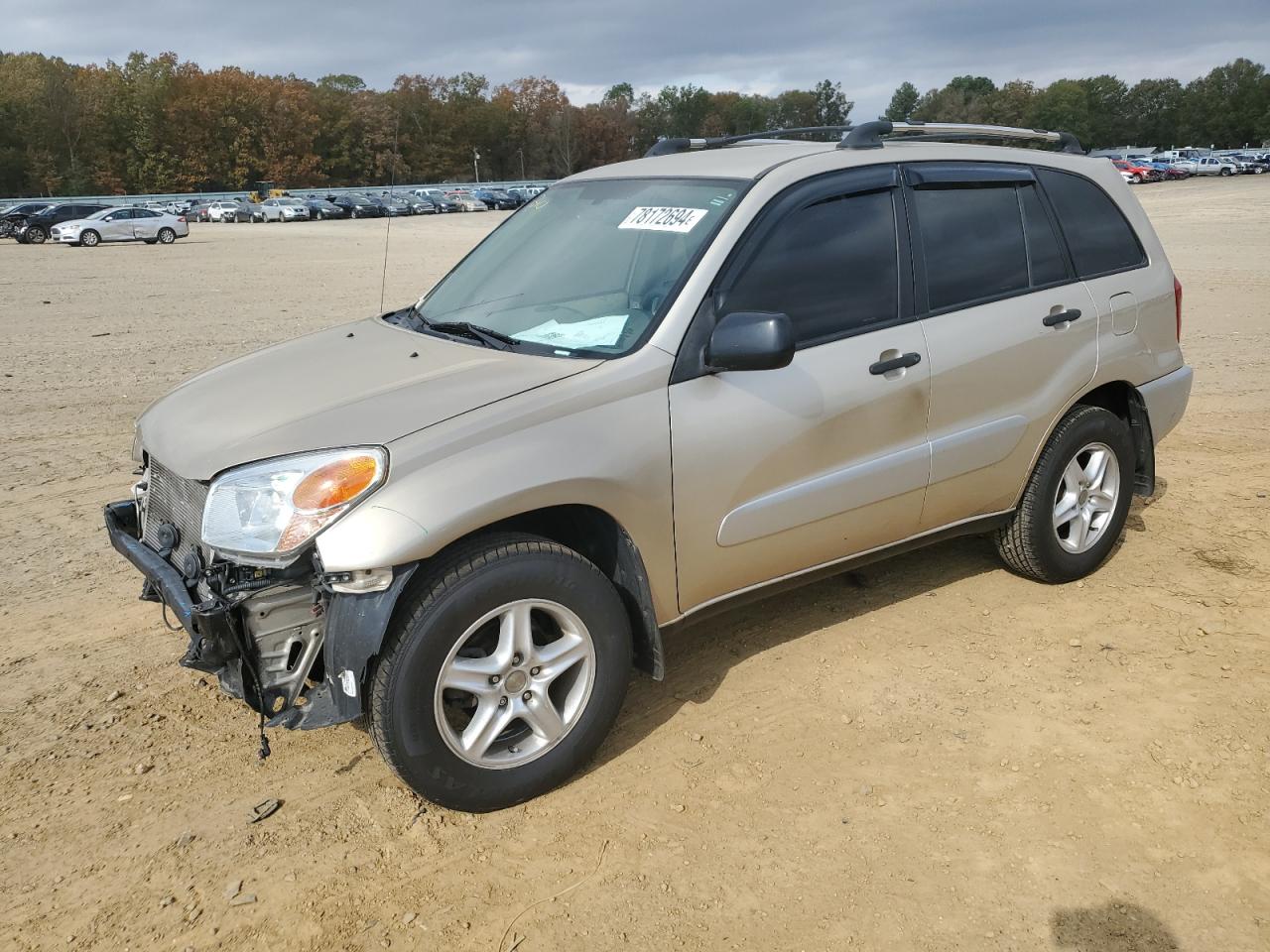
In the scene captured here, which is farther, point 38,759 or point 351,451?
point 38,759

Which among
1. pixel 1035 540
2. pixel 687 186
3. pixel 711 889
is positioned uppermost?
pixel 687 186

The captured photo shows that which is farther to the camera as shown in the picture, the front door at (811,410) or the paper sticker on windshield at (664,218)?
the paper sticker on windshield at (664,218)

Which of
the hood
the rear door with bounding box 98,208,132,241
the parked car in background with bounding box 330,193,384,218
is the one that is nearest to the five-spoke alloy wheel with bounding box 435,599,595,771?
the hood

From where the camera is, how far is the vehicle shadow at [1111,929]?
2664mm

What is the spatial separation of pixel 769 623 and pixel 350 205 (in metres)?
64.0

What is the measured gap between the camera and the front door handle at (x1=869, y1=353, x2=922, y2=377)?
3816 mm

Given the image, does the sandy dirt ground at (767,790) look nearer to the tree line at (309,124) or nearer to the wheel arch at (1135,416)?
the wheel arch at (1135,416)

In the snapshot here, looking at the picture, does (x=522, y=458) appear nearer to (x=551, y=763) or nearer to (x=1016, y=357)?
(x=551, y=763)

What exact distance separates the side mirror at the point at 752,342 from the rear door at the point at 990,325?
98 centimetres

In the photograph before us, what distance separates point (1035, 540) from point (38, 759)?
4.06 m

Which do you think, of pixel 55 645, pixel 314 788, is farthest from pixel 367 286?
pixel 314 788

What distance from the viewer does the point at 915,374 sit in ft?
12.9

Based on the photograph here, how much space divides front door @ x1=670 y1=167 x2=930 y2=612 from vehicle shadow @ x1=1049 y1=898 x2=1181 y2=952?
1487 millimetres

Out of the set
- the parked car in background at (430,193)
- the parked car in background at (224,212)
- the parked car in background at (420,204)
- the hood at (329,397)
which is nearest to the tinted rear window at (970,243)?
the hood at (329,397)
